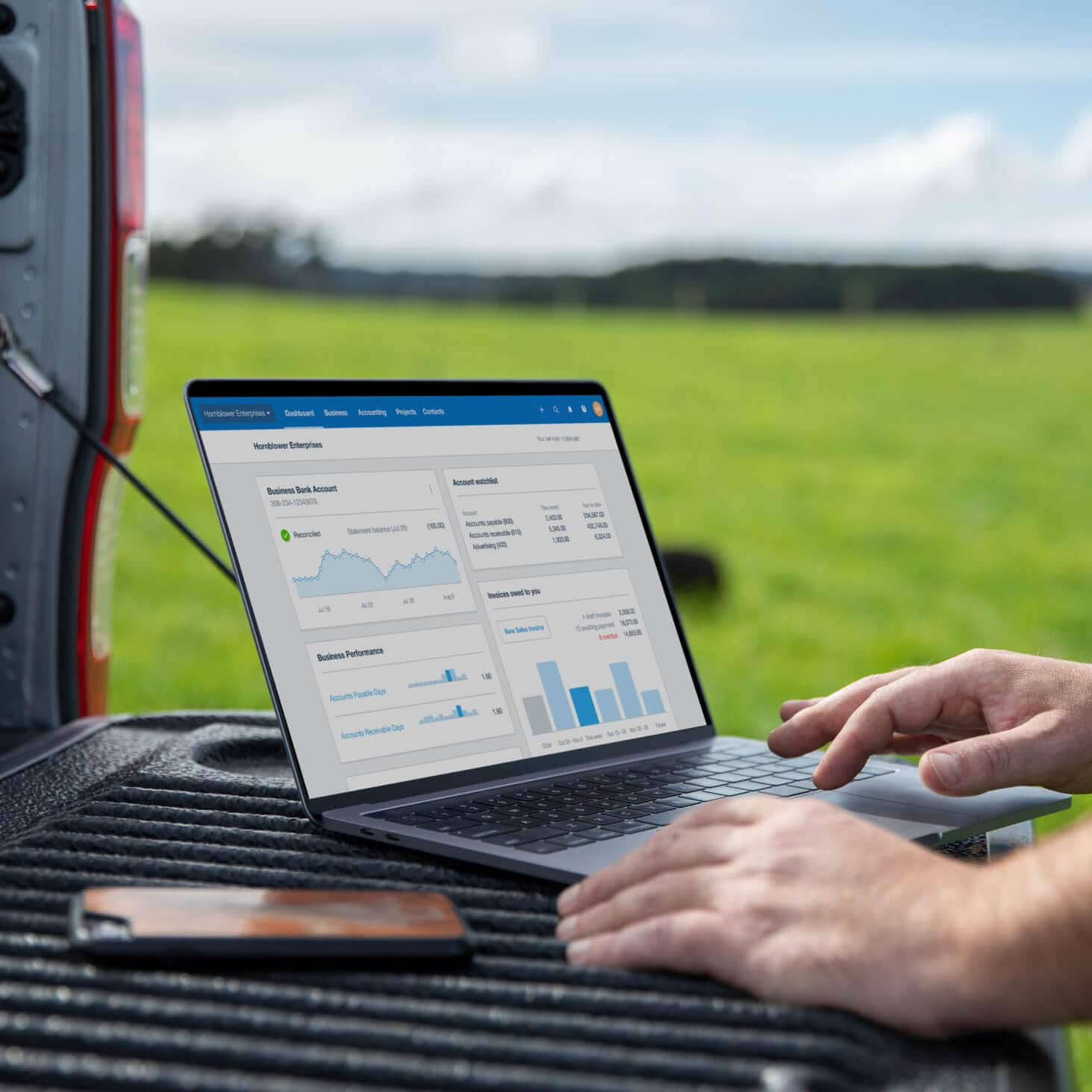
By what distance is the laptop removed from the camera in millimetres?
1154

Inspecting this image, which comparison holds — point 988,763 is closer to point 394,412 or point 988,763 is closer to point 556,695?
point 556,695

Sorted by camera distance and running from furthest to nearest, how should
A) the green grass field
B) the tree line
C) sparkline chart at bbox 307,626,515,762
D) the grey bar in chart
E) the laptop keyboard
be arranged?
the tree line, the green grass field, the grey bar in chart, sparkline chart at bbox 307,626,515,762, the laptop keyboard

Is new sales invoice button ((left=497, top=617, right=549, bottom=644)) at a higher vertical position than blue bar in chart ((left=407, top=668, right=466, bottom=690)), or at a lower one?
higher

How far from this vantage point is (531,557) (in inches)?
54.1

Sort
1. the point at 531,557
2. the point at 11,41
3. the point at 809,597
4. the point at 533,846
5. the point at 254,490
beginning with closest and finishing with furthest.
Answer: the point at 533,846 < the point at 254,490 < the point at 531,557 < the point at 11,41 < the point at 809,597

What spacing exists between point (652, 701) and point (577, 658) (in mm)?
115

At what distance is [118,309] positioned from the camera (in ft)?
5.57

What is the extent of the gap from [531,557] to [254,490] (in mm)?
302

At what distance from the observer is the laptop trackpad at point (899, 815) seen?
113cm

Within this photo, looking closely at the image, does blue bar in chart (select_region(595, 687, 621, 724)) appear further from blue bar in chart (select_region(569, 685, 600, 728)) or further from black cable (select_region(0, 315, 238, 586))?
black cable (select_region(0, 315, 238, 586))

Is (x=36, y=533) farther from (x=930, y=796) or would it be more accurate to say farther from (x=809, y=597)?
(x=809, y=597)

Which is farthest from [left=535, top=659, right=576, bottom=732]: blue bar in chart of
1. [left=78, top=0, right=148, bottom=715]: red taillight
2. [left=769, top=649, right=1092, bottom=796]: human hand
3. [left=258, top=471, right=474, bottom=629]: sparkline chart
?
[left=78, top=0, right=148, bottom=715]: red taillight

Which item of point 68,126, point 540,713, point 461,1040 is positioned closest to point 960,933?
point 461,1040

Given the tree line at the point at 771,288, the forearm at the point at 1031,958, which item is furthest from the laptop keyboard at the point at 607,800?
the tree line at the point at 771,288
